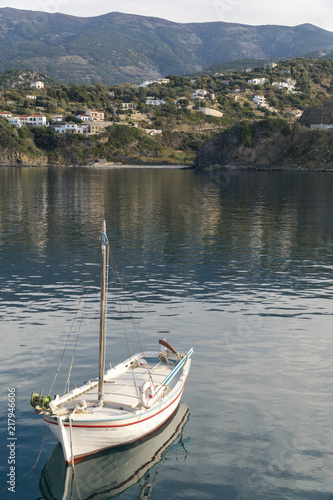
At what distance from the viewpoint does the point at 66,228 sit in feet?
223

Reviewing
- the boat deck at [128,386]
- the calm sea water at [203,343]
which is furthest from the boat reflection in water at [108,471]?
the boat deck at [128,386]

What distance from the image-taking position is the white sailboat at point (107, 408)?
1734 centimetres

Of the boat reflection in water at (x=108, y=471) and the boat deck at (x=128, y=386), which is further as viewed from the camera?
the boat deck at (x=128, y=386)

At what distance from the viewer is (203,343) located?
95.3ft

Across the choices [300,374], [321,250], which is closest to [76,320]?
[300,374]

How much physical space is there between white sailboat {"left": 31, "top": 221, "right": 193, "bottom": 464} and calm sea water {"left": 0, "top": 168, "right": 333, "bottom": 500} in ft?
3.04

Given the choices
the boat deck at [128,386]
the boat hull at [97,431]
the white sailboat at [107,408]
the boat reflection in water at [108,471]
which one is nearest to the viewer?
the boat reflection in water at [108,471]

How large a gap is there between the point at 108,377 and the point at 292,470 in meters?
8.21

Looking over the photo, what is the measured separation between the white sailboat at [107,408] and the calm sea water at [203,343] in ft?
3.04

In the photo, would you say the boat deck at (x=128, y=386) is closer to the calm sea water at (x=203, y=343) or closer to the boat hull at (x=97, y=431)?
the boat hull at (x=97, y=431)

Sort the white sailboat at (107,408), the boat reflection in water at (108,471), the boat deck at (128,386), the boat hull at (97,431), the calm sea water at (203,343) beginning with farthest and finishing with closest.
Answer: the boat deck at (128,386) → the calm sea water at (203,343) → the white sailboat at (107,408) → the boat hull at (97,431) → the boat reflection in water at (108,471)

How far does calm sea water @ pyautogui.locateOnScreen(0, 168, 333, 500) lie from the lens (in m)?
17.6

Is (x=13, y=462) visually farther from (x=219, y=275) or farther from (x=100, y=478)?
(x=219, y=275)

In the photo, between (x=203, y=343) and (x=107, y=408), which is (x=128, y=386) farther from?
(x=203, y=343)
